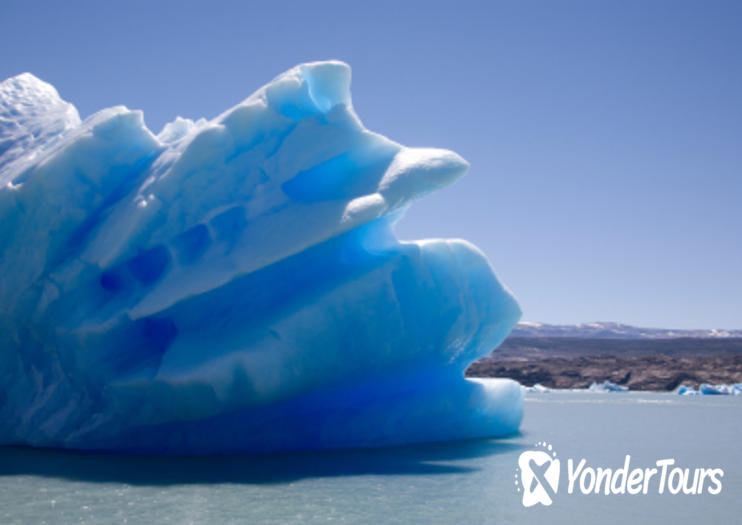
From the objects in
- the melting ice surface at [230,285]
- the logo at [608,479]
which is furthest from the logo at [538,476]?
the melting ice surface at [230,285]

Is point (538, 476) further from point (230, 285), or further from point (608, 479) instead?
point (230, 285)

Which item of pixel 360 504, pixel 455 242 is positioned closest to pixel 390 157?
pixel 455 242

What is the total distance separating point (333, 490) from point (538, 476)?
1.86 metres

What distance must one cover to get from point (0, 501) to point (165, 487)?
1.08m

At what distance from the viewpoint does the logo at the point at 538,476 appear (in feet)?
17.0

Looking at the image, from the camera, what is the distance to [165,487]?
526 centimetres

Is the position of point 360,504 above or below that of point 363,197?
below

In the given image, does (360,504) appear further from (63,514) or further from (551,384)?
(551,384)

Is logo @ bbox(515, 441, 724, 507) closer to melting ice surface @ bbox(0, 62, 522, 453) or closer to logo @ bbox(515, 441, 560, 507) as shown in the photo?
logo @ bbox(515, 441, 560, 507)

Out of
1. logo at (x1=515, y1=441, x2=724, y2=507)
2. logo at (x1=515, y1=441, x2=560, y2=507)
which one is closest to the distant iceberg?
logo at (x1=515, y1=441, x2=560, y2=507)

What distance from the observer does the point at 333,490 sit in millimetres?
5215

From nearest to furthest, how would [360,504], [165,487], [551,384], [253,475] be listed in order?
[360,504] → [165,487] → [253,475] → [551,384]

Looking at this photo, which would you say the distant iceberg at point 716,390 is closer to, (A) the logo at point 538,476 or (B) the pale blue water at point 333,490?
(B) the pale blue water at point 333,490

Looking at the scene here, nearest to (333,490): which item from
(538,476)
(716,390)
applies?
(538,476)
